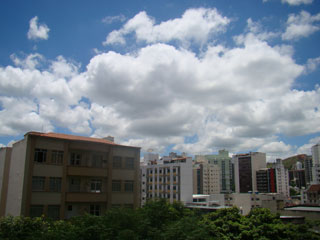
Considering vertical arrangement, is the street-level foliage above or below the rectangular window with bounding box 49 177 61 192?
below

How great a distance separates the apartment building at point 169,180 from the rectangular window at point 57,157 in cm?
5690

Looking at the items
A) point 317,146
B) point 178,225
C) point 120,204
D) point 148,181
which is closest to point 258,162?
point 317,146

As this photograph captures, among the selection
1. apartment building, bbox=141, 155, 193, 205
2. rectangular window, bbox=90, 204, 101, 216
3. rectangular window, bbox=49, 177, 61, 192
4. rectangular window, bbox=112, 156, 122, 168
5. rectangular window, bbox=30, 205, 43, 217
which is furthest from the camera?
apartment building, bbox=141, 155, 193, 205

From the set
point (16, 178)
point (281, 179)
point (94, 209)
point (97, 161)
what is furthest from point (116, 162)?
point (281, 179)

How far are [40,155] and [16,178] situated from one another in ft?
12.9

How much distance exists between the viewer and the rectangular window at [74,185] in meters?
35.3

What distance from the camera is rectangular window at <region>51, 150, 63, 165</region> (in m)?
34.2

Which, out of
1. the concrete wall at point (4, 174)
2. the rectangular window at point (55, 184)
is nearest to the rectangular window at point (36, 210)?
the rectangular window at point (55, 184)

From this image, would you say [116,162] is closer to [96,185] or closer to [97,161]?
[97,161]

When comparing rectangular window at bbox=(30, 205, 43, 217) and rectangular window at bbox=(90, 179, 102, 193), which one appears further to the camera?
rectangular window at bbox=(90, 179, 102, 193)

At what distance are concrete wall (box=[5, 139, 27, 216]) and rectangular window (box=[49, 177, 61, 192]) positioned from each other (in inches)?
115

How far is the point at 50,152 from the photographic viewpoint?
112 feet

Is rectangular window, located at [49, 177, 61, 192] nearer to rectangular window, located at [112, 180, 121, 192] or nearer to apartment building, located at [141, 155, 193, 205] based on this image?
rectangular window, located at [112, 180, 121, 192]

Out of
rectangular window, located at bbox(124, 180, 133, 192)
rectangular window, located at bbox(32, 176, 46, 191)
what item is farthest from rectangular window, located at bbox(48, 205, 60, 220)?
rectangular window, located at bbox(124, 180, 133, 192)
